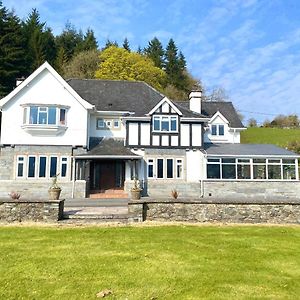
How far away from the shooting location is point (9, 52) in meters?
43.6

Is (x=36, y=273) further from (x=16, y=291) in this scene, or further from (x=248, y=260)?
(x=248, y=260)

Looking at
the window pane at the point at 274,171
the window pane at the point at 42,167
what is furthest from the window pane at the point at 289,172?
the window pane at the point at 42,167

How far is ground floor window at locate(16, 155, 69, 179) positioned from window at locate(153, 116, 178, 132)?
7.49 metres

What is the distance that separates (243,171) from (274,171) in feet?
7.91

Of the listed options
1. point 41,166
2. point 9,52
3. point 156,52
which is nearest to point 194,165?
point 41,166

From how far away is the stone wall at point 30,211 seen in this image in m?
12.8

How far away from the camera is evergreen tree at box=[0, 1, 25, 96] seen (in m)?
42.2

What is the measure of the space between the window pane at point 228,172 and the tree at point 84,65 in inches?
1203

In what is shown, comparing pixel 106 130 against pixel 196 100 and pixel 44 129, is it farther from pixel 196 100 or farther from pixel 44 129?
pixel 196 100

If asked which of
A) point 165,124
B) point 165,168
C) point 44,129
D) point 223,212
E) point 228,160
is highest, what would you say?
point 165,124

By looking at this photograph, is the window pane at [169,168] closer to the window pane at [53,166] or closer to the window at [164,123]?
the window at [164,123]

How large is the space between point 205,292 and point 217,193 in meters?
19.6

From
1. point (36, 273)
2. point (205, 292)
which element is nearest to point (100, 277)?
point (36, 273)

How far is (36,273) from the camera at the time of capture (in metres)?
6.74
